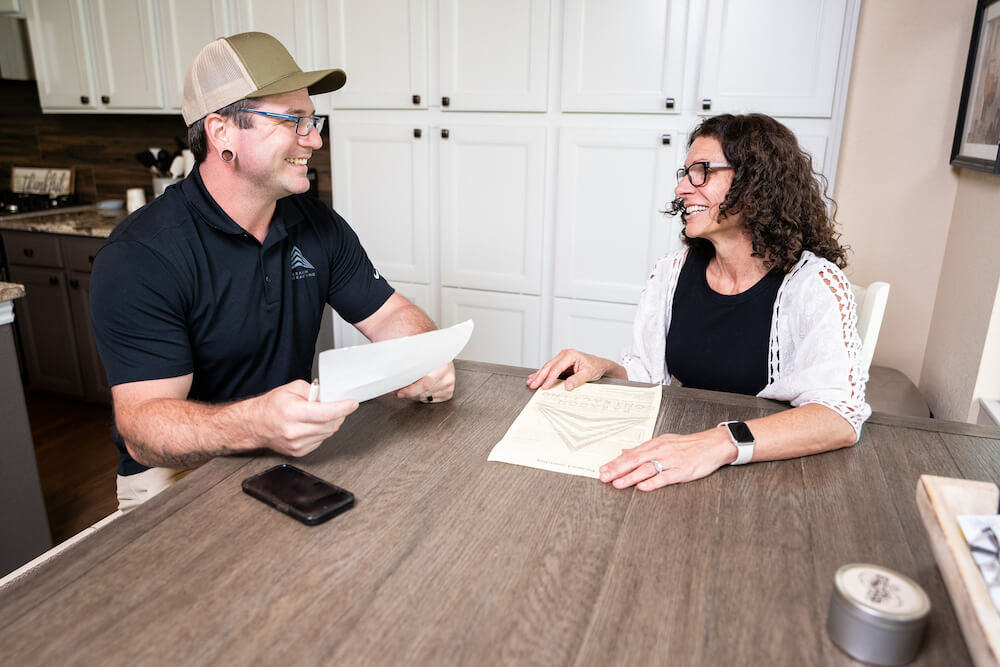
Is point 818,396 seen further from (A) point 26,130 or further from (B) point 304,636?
(A) point 26,130

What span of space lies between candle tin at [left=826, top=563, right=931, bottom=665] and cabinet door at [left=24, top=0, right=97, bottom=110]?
399 cm

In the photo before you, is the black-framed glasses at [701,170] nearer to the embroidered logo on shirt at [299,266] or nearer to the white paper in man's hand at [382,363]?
the white paper in man's hand at [382,363]

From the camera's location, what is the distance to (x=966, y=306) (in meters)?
1.90

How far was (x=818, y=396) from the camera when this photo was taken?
1.25 meters

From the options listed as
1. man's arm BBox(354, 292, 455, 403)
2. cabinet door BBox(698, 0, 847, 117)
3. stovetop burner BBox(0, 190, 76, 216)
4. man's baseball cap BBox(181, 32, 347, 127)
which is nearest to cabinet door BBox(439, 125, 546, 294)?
cabinet door BBox(698, 0, 847, 117)

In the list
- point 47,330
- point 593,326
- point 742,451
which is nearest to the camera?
point 742,451

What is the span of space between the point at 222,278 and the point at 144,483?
0.46m

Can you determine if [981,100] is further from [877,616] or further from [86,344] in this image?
[86,344]

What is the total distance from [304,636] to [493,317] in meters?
2.26

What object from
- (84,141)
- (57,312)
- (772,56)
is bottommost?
(57,312)

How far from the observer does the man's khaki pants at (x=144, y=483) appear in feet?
4.79

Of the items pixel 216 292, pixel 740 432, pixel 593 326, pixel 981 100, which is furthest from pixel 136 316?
pixel 981 100

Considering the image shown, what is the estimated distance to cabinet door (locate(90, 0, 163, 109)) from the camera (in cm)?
329

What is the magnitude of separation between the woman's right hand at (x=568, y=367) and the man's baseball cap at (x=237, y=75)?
0.79 m
